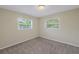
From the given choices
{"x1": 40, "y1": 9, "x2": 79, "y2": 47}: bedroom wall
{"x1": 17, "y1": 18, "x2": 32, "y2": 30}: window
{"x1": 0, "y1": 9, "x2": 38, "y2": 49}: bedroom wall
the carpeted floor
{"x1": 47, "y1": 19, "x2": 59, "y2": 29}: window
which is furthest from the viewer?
{"x1": 47, "y1": 19, "x2": 59, "y2": 29}: window

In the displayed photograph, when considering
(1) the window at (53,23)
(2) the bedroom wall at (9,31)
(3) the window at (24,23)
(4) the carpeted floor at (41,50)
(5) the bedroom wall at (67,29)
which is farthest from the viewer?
(1) the window at (53,23)

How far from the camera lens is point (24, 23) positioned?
492 cm

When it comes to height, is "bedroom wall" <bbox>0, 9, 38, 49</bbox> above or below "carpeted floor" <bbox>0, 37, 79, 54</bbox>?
above

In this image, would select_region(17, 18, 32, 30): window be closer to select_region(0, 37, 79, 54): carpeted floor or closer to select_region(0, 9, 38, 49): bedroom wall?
select_region(0, 9, 38, 49): bedroom wall

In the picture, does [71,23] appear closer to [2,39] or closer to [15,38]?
[15,38]

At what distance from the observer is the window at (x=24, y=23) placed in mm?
4479

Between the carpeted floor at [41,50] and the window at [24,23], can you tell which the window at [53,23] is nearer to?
the window at [24,23]

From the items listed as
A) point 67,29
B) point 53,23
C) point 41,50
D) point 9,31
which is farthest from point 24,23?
point 67,29

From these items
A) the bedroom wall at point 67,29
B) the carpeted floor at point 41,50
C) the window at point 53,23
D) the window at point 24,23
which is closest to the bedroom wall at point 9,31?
the window at point 24,23

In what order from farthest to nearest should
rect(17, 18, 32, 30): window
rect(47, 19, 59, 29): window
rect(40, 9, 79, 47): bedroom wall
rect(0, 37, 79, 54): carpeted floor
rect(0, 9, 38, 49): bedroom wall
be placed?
1. rect(47, 19, 59, 29): window
2. rect(17, 18, 32, 30): window
3. rect(40, 9, 79, 47): bedroom wall
4. rect(0, 9, 38, 49): bedroom wall
5. rect(0, 37, 79, 54): carpeted floor

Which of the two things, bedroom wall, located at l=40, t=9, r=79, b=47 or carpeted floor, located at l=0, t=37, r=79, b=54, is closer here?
carpeted floor, located at l=0, t=37, r=79, b=54

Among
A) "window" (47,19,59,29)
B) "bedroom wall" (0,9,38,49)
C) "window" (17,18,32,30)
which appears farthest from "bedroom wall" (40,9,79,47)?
"bedroom wall" (0,9,38,49)

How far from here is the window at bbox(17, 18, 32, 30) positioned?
4479 mm
